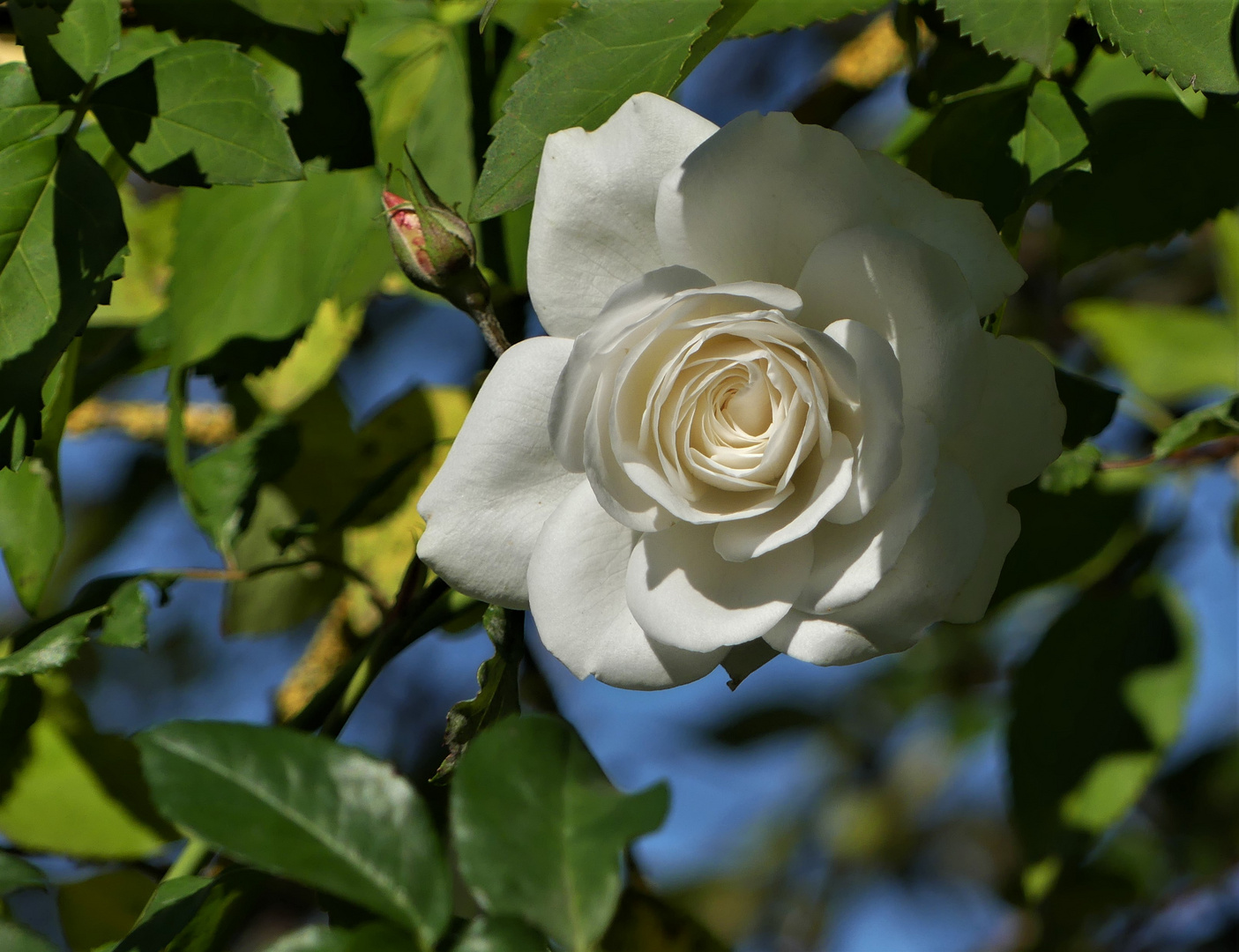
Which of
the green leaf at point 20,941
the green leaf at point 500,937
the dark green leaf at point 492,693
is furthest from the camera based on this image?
the dark green leaf at point 492,693

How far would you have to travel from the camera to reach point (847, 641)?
598mm

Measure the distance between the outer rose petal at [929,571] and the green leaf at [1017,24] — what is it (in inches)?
10.7

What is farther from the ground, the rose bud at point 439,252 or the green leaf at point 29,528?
the rose bud at point 439,252

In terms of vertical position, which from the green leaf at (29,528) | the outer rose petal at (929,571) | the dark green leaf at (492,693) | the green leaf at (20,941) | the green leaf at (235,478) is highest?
the outer rose petal at (929,571)

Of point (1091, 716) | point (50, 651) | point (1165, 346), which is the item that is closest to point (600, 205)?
point (50, 651)

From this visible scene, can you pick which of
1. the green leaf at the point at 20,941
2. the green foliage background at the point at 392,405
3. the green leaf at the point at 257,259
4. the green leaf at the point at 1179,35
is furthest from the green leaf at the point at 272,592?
the green leaf at the point at 1179,35

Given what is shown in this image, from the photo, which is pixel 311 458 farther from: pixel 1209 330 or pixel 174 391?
pixel 1209 330

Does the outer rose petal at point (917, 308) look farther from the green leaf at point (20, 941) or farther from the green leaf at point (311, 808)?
the green leaf at point (20, 941)

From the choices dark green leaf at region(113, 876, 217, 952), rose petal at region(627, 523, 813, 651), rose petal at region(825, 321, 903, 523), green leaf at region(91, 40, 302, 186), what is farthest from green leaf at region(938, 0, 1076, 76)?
dark green leaf at region(113, 876, 217, 952)

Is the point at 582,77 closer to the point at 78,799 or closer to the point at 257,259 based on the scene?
the point at 257,259

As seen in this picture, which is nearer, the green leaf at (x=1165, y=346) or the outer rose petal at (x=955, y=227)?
the outer rose petal at (x=955, y=227)

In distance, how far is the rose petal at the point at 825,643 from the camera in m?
0.60

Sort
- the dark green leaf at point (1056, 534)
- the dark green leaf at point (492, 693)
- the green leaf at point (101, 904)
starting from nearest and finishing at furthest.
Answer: the dark green leaf at point (492, 693), the green leaf at point (101, 904), the dark green leaf at point (1056, 534)

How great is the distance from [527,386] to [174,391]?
51cm
